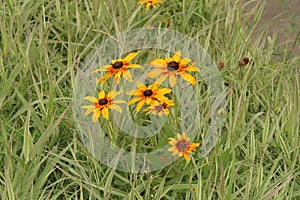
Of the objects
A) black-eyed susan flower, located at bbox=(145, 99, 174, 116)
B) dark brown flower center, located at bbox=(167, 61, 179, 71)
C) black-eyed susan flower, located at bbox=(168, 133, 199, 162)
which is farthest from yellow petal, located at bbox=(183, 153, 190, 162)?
dark brown flower center, located at bbox=(167, 61, 179, 71)

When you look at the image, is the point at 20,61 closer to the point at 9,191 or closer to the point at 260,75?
the point at 9,191

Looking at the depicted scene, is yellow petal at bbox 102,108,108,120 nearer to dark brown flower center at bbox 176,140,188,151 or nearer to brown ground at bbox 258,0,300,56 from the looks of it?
dark brown flower center at bbox 176,140,188,151

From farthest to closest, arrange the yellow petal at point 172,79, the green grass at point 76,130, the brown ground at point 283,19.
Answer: the brown ground at point 283,19 < the green grass at point 76,130 < the yellow petal at point 172,79

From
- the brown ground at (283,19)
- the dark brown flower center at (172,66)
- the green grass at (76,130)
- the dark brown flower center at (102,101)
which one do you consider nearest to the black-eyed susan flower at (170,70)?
the dark brown flower center at (172,66)

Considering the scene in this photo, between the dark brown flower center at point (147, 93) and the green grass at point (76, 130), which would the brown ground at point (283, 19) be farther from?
the dark brown flower center at point (147, 93)

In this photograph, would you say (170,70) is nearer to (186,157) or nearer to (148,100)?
(148,100)

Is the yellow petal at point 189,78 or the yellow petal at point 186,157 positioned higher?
the yellow petal at point 189,78
